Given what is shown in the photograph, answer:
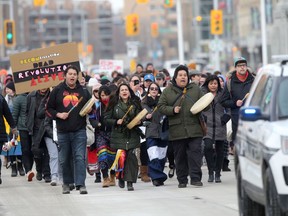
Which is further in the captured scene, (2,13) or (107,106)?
(2,13)

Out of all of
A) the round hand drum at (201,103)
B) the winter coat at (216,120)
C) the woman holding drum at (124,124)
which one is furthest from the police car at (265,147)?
the winter coat at (216,120)

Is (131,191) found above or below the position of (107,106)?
below

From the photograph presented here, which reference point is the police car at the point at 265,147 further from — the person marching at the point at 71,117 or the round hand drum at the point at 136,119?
the round hand drum at the point at 136,119

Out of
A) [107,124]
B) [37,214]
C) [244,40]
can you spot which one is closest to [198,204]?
[37,214]

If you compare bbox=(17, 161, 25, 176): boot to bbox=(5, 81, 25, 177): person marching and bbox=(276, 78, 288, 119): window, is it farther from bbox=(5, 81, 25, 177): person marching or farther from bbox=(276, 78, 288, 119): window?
bbox=(276, 78, 288, 119): window

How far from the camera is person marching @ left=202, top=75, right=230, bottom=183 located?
20.0 meters

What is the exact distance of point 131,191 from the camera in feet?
62.5

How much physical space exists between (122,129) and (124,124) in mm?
116

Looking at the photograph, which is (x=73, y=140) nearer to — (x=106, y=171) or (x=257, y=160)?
(x=106, y=171)

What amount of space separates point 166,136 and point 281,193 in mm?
8400

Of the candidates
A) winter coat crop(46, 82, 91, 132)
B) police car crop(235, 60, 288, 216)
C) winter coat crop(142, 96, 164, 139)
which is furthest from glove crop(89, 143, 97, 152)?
police car crop(235, 60, 288, 216)

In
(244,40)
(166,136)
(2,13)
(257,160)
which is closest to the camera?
(257,160)

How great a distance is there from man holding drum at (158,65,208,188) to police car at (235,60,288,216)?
483 centimetres

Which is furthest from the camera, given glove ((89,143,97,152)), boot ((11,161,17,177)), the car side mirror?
boot ((11,161,17,177))
